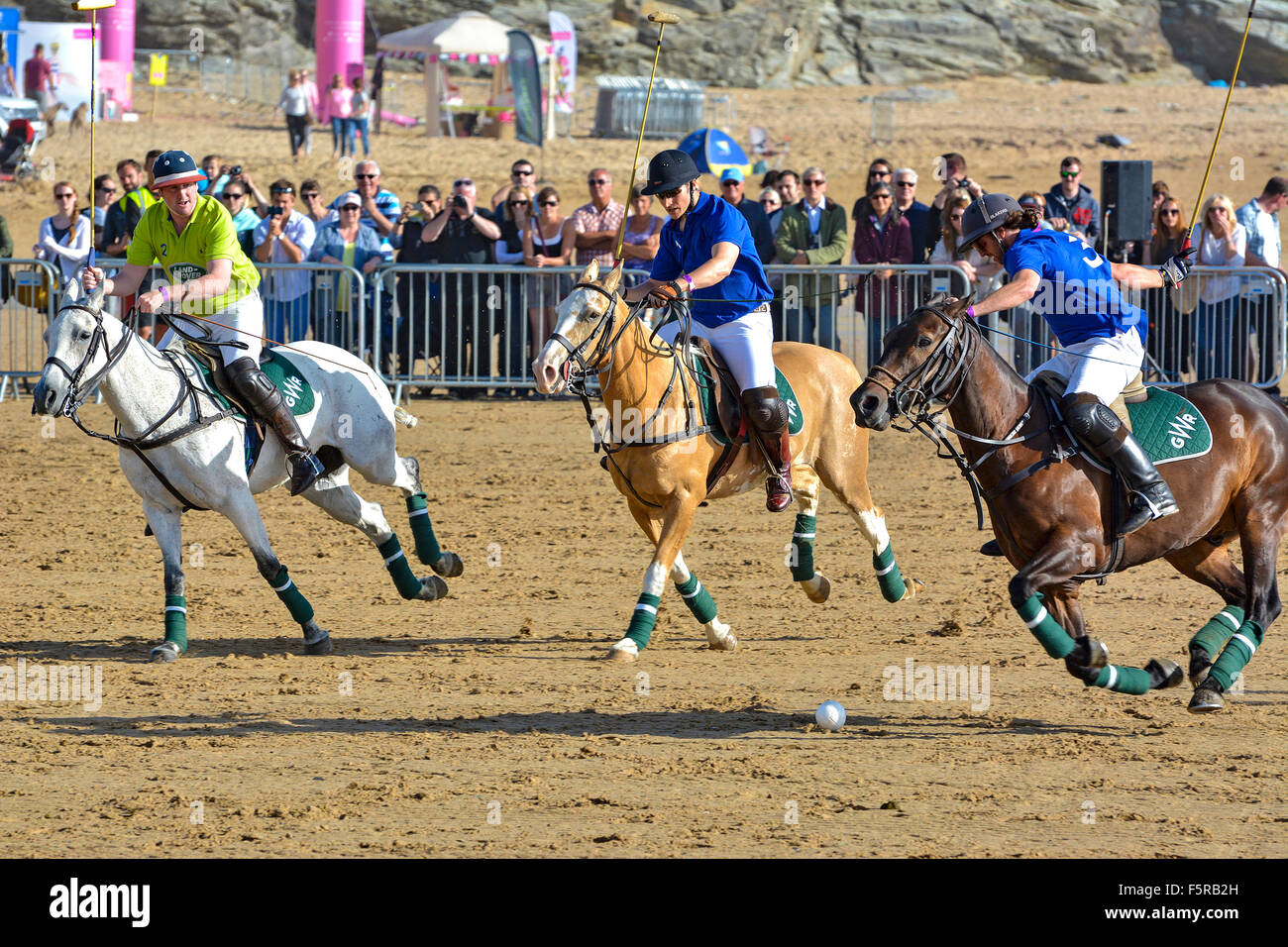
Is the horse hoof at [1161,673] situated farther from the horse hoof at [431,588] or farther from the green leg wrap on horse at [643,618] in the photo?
the horse hoof at [431,588]

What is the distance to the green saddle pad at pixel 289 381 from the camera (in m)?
10.1

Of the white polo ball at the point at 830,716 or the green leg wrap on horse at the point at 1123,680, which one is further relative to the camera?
the white polo ball at the point at 830,716

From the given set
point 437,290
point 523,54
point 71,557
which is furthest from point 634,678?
point 523,54

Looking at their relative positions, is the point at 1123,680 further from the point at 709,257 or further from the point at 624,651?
the point at 709,257

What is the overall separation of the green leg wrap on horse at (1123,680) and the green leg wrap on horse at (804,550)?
293cm

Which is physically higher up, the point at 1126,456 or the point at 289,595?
the point at 1126,456

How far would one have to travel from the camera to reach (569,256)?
59.6 feet

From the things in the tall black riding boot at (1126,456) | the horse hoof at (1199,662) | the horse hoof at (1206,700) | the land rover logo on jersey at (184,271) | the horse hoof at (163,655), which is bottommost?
the horse hoof at (163,655)

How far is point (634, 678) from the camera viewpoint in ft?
31.0

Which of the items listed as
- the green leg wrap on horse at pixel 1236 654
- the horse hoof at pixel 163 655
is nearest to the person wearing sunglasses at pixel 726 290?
the green leg wrap on horse at pixel 1236 654

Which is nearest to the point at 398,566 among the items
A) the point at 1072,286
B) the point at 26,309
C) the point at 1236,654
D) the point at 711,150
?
the point at 1072,286

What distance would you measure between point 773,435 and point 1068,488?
2290mm

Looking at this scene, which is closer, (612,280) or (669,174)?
(612,280)
